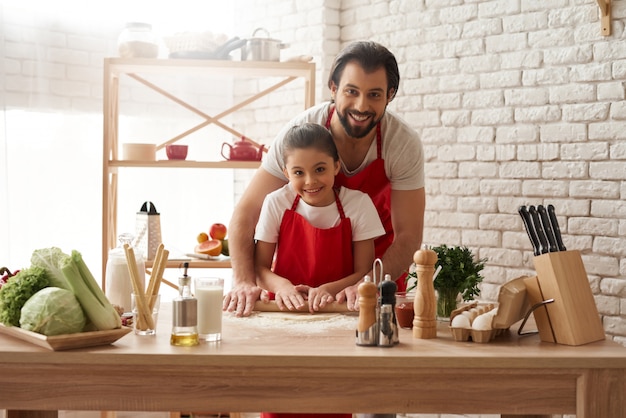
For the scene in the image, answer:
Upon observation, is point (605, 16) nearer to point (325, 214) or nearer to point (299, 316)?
point (325, 214)

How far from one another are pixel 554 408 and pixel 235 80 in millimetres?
3929

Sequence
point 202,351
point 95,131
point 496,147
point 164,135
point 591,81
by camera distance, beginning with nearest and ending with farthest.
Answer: point 202,351, point 591,81, point 496,147, point 95,131, point 164,135

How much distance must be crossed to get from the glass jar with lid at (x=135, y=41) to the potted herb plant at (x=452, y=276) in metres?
2.62

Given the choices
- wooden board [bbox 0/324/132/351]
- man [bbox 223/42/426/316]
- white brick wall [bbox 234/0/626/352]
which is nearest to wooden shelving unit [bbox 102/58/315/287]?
white brick wall [bbox 234/0/626/352]

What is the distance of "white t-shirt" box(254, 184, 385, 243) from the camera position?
114 inches

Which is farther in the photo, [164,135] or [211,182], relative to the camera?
[211,182]

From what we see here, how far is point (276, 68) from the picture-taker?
14.8 ft

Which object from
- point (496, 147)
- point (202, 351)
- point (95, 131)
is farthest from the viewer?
point (95, 131)

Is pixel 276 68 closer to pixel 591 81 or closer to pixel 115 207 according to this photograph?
pixel 115 207

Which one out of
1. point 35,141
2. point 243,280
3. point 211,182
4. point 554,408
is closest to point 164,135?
point 211,182

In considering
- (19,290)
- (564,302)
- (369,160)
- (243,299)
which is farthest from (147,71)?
(564,302)

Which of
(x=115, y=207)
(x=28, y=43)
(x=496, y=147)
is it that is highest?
(x=28, y=43)

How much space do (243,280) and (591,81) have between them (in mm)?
2112

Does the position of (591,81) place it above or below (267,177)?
above
